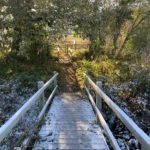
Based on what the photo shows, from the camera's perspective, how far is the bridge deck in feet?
21.8

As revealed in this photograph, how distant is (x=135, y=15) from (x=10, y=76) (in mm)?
10040

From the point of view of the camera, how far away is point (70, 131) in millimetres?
7762

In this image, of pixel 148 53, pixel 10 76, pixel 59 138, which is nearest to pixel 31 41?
pixel 10 76

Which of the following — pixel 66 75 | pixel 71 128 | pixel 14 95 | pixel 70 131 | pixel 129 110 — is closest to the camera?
pixel 70 131

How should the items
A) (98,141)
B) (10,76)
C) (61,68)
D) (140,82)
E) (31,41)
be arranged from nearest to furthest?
(98,141)
(140,82)
(10,76)
(31,41)
(61,68)

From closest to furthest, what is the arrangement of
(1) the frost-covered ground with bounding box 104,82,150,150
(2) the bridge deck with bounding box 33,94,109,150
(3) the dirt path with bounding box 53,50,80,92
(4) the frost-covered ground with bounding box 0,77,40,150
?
(2) the bridge deck with bounding box 33,94,109,150
(1) the frost-covered ground with bounding box 104,82,150,150
(4) the frost-covered ground with bounding box 0,77,40,150
(3) the dirt path with bounding box 53,50,80,92

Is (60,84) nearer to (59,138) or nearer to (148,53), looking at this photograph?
(148,53)

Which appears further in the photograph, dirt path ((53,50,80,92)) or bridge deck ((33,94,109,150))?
dirt path ((53,50,80,92))

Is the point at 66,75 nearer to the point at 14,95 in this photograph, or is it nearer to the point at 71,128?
the point at 14,95

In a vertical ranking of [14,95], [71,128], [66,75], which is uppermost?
[71,128]

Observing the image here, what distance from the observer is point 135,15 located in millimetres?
24469

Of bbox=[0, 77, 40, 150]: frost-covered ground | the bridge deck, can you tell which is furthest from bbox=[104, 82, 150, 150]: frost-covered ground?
bbox=[0, 77, 40, 150]: frost-covered ground

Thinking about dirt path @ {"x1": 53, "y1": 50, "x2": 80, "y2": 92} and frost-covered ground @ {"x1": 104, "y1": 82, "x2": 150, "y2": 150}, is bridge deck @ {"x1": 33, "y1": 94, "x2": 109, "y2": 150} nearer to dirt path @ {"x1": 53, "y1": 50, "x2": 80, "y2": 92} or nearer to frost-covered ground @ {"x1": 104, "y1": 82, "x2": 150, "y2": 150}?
frost-covered ground @ {"x1": 104, "y1": 82, "x2": 150, "y2": 150}

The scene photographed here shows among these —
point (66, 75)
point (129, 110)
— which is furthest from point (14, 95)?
point (66, 75)
